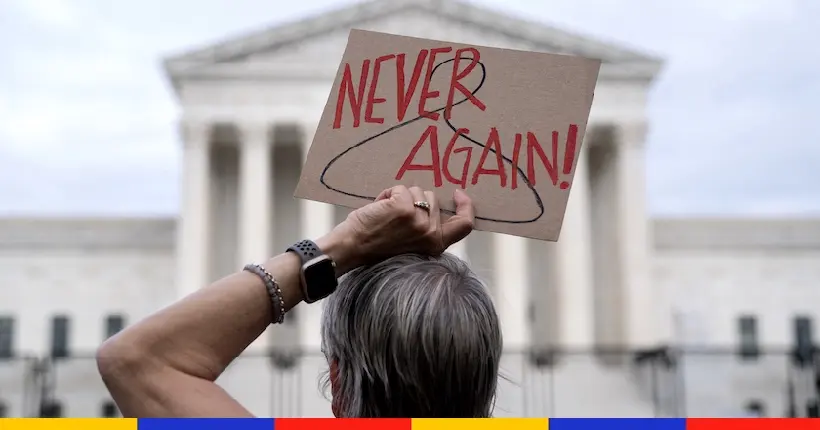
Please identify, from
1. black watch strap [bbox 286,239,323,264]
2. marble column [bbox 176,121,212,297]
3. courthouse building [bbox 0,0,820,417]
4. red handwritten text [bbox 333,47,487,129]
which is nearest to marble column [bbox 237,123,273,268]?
courthouse building [bbox 0,0,820,417]

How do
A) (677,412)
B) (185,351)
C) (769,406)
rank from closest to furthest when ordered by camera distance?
(185,351), (677,412), (769,406)

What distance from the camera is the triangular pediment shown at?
4819cm

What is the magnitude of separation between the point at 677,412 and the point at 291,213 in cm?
3181

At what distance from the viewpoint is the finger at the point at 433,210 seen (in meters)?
2.26

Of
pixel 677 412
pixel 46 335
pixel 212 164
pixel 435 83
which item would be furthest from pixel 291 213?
pixel 435 83

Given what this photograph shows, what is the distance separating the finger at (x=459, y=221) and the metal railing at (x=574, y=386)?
2082 centimetres

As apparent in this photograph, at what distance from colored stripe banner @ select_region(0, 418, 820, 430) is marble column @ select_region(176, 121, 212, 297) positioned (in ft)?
151

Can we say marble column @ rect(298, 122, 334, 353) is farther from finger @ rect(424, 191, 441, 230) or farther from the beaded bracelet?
the beaded bracelet

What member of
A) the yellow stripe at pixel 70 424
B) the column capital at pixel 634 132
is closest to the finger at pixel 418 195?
the yellow stripe at pixel 70 424

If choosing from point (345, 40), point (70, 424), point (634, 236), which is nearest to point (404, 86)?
point (70, 424)

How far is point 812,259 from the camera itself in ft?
177

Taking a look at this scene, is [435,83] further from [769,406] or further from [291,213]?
[291,213]

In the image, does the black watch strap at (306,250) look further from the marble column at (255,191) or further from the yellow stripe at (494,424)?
the marble column at (255,191)

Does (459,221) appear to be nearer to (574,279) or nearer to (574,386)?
(574,386)
